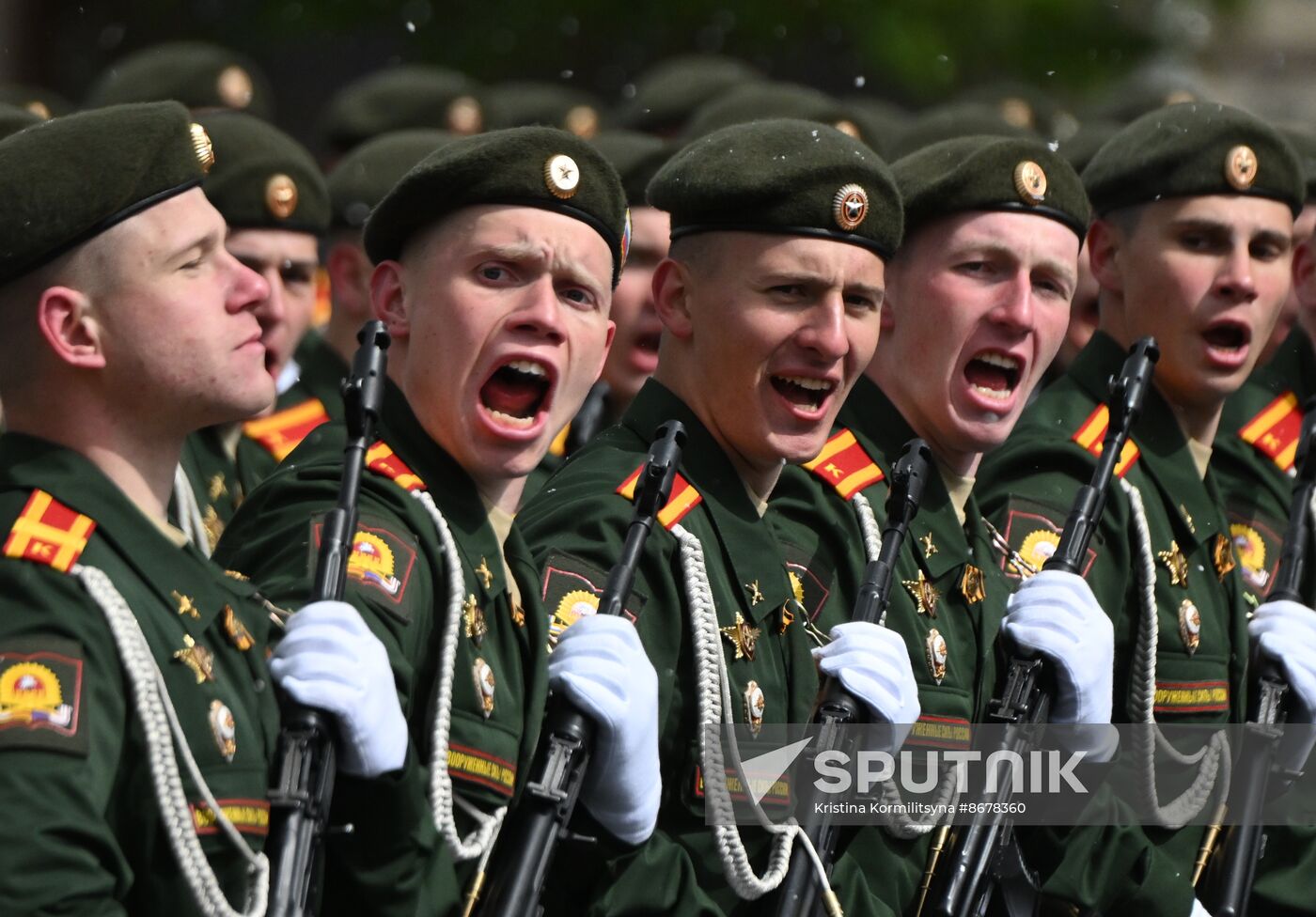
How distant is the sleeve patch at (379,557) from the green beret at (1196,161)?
329cm

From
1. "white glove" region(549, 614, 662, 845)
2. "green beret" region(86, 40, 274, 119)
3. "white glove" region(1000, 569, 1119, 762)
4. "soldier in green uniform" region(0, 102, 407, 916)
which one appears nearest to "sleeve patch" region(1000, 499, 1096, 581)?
"white glove" region(1000, 569, 1119, 762)

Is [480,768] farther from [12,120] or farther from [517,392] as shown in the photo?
[12,120]

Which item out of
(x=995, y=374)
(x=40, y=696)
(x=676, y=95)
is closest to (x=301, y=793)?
(x=40, y=696)

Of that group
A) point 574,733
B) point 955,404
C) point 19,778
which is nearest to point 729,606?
point 574,733

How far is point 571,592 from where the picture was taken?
5.91 metres

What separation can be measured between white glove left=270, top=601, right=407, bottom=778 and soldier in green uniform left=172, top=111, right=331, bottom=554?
3408 millimetres

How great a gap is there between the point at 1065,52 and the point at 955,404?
1381 cm

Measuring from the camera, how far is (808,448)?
645cm

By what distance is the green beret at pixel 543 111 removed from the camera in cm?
1179

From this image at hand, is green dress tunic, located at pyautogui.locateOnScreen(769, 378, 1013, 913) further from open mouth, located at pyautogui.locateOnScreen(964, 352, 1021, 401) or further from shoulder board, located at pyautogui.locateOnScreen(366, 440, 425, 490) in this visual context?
shoulder board, located at pyautogui.locateOnScreen(366, 440, 425, 490)

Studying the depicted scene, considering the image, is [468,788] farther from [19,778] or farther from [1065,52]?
[1065,52]

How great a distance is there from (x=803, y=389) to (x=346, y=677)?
6.55ft

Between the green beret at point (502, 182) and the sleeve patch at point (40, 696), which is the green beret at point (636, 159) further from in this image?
the sleeve patch at point (40, 696)

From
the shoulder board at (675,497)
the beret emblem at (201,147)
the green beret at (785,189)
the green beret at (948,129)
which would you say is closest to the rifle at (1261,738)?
the green beret at (785,189)
